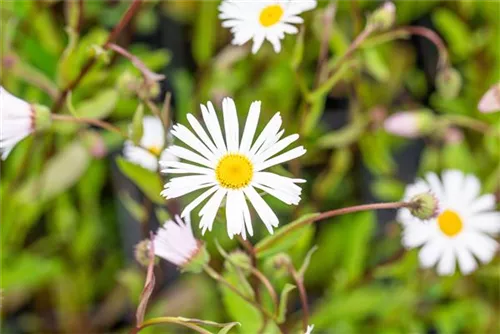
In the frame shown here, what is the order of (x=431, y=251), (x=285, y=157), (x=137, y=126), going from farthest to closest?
(x=431, y=251) < (x=137, y=126) < (x=285, y=157)

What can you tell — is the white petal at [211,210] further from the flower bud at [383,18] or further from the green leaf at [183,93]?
the green leaf at [183,93]

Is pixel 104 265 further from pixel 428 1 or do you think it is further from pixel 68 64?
pixel 428 1

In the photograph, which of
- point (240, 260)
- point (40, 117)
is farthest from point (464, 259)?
point (40, 117)

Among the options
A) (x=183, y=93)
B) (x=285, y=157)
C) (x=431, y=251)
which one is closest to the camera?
(x=285, y=157)

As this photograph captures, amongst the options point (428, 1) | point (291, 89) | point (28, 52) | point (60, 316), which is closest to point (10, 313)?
point (60, 316)

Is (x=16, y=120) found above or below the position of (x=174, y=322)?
above

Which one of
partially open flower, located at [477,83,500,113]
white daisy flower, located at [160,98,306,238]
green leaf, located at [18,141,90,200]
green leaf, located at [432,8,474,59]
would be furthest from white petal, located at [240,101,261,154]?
green leaf, located at [432,8,474,59]

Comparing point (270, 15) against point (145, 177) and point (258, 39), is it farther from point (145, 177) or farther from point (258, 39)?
point (145, 177)
